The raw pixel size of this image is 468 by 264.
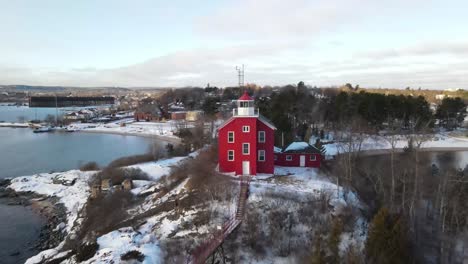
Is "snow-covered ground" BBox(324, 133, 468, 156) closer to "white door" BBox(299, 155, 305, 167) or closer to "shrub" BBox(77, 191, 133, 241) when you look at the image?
"white door" BBox(299, 155, 305, 167)

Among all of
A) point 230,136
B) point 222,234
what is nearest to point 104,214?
point 230,136

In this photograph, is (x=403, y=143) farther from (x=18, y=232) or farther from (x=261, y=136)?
(x=18, y=232)

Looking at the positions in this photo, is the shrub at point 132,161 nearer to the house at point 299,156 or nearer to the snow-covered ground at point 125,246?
the house at point 299,156

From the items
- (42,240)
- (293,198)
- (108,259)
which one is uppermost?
(293,198)

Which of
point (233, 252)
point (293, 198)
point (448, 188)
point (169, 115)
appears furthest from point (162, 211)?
point (169, 115)

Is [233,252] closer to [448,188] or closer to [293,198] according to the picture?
[293,198]

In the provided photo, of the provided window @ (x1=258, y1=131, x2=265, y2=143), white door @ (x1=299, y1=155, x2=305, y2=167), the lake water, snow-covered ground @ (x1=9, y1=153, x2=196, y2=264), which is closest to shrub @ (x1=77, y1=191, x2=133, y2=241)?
snow-covered ground @ (x1=9, y1=153, x2=196, y2=264)

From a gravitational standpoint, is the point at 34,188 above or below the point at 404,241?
below

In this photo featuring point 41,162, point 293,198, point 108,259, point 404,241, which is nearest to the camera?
point 404,241
